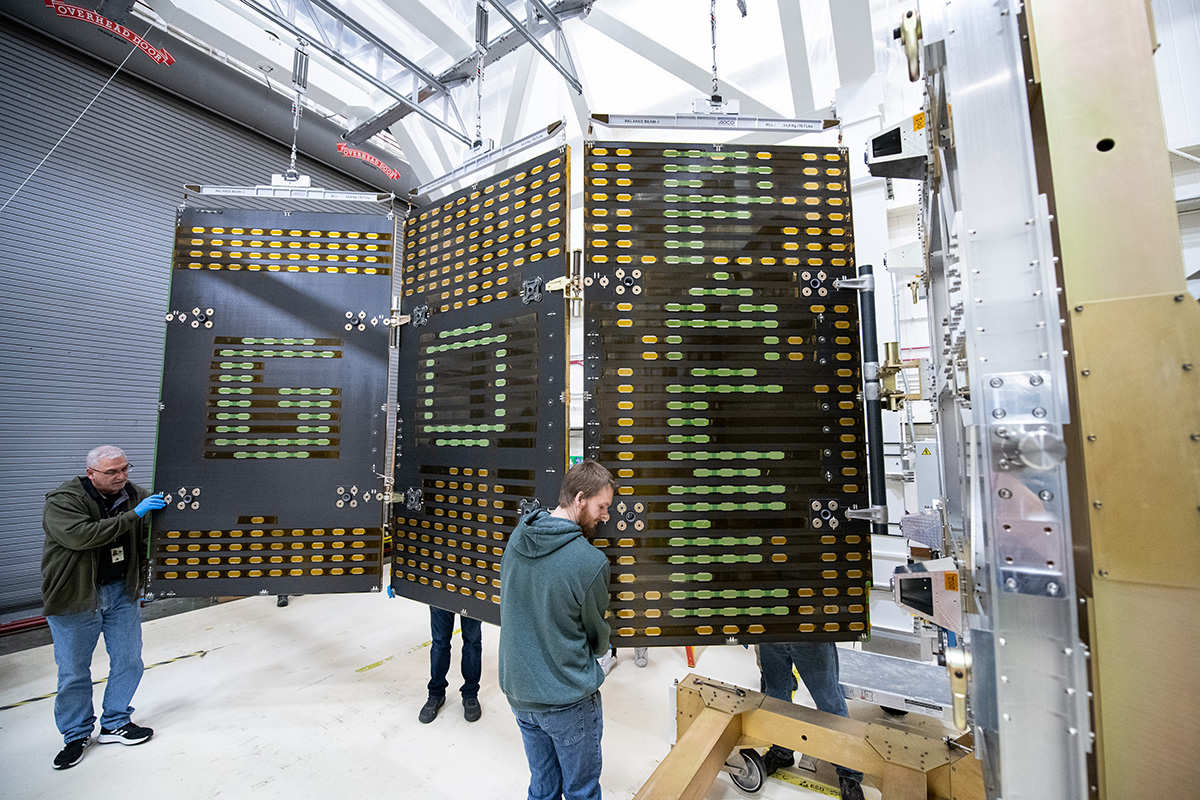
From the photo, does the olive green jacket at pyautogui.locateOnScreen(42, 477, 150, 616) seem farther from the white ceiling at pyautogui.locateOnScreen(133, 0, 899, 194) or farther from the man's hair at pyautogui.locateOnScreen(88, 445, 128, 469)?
the white ceiling at pyautogui.locateOnScreen(133, 0, 899, 194)

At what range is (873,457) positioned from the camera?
6.31 ft

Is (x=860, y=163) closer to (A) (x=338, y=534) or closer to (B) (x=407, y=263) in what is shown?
(B) (x=407, y=263)

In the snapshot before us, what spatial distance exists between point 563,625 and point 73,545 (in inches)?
113

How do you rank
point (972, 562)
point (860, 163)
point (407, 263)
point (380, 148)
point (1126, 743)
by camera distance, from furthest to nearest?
point (380, 148) → point (860, 163) → point (407, 263) → point (972, 562) → point (1126, 743)

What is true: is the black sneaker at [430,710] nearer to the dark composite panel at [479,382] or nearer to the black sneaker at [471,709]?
the black sneaker at [471,709]

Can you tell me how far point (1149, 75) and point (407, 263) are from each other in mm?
2794

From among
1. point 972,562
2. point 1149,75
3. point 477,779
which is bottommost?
point 477,779

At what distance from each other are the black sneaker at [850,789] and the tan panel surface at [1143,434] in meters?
1.79

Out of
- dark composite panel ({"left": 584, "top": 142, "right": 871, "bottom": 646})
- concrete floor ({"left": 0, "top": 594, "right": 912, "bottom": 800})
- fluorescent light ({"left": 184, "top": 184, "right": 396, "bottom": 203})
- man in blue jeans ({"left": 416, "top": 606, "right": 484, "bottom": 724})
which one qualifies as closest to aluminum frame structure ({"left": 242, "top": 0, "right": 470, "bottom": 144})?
fluorescent light ({"left": 184, "top": 184, "right": 396, "bottom": 203})

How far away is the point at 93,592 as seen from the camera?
2.78 metres

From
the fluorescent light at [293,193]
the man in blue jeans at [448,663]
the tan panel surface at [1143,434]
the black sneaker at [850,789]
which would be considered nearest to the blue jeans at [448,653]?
the man in blue jeans at [448,663]

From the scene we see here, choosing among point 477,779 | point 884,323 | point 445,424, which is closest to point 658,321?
point 445,424

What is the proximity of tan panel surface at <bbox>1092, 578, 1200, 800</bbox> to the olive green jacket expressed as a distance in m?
4.00

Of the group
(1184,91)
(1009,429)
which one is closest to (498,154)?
(1009,429)
